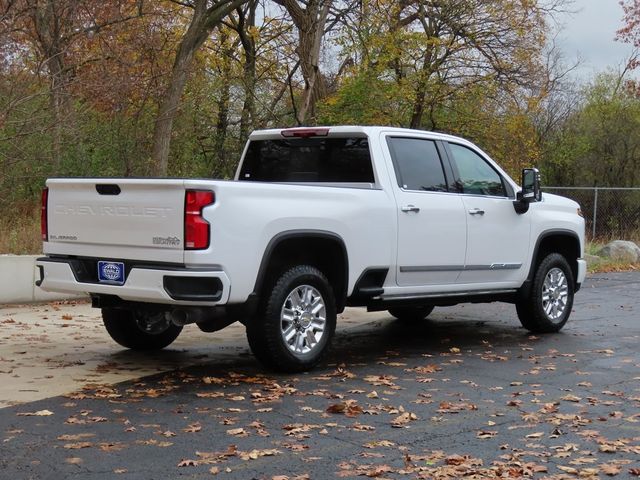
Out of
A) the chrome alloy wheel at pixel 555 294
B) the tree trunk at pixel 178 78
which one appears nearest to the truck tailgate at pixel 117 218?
the chrome alloy wheel at pixel 555 294

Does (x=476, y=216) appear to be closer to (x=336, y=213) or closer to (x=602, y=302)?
(x=336, y=213)

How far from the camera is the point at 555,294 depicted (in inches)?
406

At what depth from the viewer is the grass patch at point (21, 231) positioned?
13000 millimetres

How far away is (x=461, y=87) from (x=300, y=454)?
23.1 metres

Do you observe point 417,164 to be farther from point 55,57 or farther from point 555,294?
point 55,57

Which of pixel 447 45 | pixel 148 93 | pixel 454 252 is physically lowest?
pixel 454 252

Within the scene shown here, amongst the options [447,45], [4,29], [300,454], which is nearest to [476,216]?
[300,454]

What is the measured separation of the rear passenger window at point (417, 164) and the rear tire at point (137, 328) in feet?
8.63

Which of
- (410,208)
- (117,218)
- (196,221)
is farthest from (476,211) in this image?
(117,218)

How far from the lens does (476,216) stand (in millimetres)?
9164

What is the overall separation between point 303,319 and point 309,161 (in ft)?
6.23

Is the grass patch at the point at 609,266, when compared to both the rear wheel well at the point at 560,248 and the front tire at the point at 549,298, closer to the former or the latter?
the rear wheel well at the point at 560,248

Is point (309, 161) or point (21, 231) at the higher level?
point (309, 161)

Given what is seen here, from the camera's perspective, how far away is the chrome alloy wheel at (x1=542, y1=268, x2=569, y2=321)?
1018 centimetres
